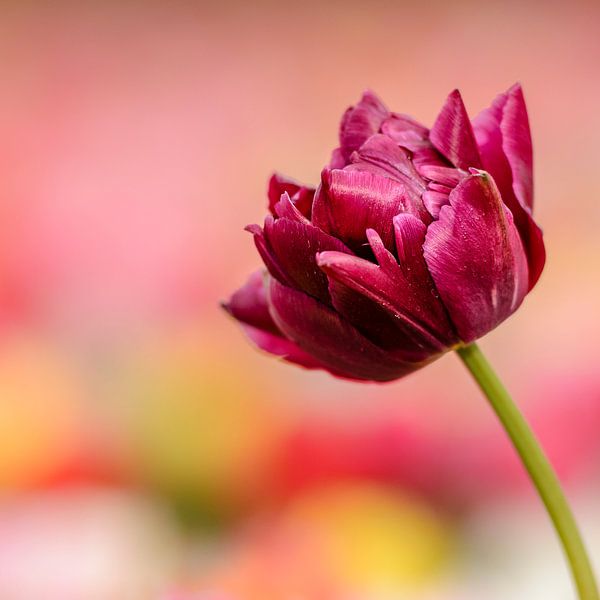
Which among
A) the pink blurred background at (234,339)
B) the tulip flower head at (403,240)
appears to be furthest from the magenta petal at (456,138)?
the pink blurred background at (234,339)

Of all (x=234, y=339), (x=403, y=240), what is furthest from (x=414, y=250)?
(x=234, y=339)

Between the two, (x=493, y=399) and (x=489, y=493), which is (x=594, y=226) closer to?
(x=489, y=493)

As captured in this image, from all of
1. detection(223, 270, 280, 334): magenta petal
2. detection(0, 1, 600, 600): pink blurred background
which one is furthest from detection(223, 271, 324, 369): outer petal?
detection(0, 1, 600, 600): pink blurred background

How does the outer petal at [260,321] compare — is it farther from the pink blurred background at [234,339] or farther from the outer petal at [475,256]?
the pink blurred background at [234,339]

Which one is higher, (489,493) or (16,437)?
(16,437)

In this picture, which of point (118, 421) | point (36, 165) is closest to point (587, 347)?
point (118, 421)

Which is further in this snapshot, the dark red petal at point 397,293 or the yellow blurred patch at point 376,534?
the yellow blurred patch at point 376,534

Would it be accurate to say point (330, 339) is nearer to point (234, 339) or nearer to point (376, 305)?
point (376, 305)
